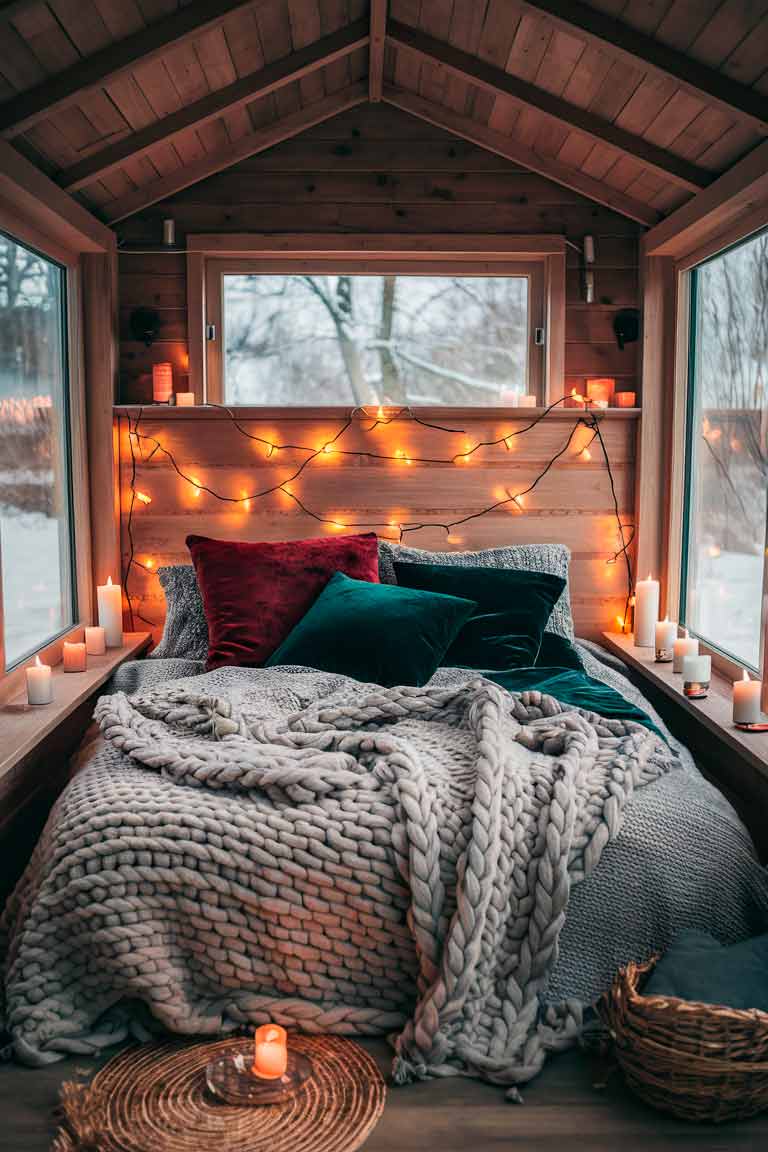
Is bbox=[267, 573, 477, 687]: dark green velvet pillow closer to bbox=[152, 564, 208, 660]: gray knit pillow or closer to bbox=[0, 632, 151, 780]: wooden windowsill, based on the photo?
bbox=[152, 564, 208, 660]: gray knit pillow

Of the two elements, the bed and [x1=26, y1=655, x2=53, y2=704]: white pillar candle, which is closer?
the bed

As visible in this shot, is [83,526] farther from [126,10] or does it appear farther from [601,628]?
[601,628]

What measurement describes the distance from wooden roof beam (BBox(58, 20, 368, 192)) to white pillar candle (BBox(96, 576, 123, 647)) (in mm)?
1322

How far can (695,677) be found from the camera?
282cm

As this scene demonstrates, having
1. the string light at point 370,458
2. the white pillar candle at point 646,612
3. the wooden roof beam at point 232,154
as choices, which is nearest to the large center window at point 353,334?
the string light at point 370,458

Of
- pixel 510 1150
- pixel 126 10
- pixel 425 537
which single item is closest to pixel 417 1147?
pixel 510 1150

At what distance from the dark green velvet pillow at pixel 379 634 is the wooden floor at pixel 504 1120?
1.25 m

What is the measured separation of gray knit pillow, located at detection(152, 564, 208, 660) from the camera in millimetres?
3338

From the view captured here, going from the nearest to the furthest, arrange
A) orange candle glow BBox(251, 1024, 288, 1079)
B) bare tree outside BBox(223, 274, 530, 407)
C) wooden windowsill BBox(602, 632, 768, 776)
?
orange candle glow BBox(251, 1024, 288, 1079)
wooden windowsill BBox(602, 632, 768, 776)
bare tree outside BBox(223, 274, 530, 407)

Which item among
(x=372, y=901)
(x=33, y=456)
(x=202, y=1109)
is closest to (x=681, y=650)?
(x=372, y=901)

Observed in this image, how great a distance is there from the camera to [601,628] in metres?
3.86

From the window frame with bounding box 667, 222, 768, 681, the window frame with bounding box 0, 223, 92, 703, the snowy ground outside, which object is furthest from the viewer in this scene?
the window frame with bounding box 667, 222, 768, 681

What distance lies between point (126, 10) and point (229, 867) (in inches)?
86.3

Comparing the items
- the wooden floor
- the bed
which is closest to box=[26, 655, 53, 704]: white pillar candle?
the bed
